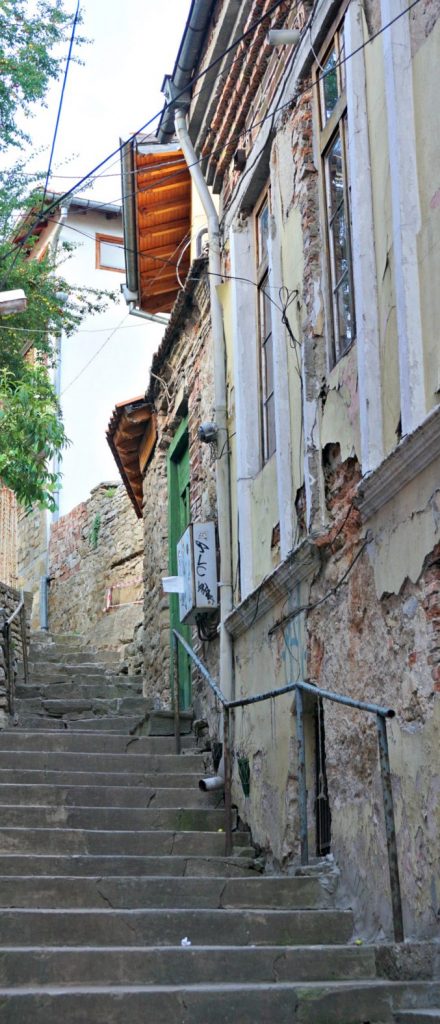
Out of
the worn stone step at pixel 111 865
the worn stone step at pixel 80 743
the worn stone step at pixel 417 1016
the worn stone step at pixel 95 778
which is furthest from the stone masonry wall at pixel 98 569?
the worn stone step at pixel 417 1016

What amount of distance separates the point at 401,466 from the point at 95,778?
13.2 ft

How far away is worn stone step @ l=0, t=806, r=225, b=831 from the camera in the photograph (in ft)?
A: 23.6

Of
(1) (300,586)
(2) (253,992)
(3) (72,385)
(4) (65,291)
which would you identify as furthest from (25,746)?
(3) (72,385)

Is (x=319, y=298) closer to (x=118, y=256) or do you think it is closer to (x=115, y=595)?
(x=115, y=595)

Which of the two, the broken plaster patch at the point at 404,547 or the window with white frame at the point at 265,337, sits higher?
the window with white frame at the point at 265,337

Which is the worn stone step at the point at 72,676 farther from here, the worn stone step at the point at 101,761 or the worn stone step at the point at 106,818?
→ the worn stone step at the point at 106,818

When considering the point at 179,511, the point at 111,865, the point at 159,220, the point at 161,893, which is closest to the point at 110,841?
the point at 111,865

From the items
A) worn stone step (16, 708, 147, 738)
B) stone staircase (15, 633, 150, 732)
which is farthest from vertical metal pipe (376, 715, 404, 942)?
stone staircase (15, 633, 150, 732)

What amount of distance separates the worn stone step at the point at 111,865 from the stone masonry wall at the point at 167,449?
2.58 metres

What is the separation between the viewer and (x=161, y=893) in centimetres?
580

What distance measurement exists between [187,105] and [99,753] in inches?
203

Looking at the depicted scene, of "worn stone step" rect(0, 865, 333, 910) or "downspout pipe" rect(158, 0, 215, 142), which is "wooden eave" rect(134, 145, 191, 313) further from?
"worn stone step" rect(0, 865, 333, 910)

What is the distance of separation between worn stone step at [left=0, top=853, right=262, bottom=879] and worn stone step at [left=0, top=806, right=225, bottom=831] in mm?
723

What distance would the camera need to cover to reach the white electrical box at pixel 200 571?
8.88 metres
